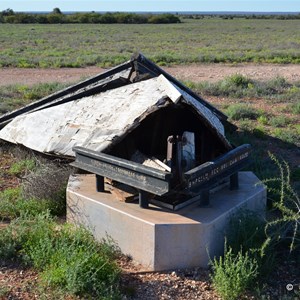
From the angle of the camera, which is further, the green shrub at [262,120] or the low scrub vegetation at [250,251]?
the green shrub at [262,120]

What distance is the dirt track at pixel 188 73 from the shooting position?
60.7ft

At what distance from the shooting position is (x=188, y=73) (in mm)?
20344

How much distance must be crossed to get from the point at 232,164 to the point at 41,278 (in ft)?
7.11

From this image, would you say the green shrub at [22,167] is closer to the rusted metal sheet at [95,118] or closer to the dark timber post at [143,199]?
the rusted metal sheet at [95,118]

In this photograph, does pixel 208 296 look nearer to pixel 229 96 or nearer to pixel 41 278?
pixel 41 278

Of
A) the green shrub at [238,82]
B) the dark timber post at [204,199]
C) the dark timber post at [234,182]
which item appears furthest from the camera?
the green shrub at [238,82]

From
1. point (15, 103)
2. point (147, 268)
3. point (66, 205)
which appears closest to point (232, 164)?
point (147, 268)

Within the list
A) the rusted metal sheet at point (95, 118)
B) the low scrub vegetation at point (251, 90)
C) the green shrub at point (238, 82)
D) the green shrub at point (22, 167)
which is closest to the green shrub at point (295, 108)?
the low scrub vegetation at point (251, 90)

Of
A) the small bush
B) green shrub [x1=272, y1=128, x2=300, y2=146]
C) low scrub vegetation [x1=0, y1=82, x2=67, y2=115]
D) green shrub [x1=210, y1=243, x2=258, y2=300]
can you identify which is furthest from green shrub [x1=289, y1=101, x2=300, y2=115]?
green shrub [x1=210, y1=243, x2=258, y2=300]

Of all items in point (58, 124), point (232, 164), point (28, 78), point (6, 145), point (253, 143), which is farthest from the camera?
point (28, 78)

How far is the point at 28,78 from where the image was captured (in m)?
18.6

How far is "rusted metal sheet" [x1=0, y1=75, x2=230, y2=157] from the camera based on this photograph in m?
5.55

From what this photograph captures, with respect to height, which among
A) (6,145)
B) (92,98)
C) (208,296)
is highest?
(92,98)

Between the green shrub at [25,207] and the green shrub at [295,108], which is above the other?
the green shrub at [295,108]
